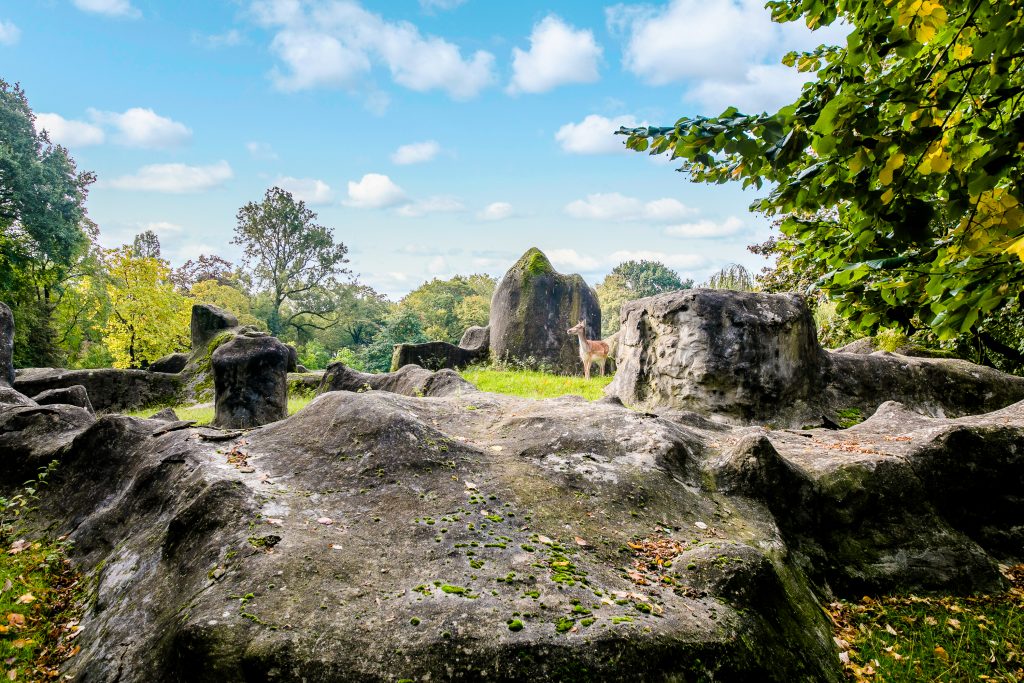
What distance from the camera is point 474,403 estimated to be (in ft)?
27.1

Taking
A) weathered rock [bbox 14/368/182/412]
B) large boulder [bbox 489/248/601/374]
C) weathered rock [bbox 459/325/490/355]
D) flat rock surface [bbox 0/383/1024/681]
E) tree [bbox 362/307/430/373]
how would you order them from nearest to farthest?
flat rock surface [bbox 0/383/1024/681] < weathered rock [bbox 14/368/182/412] < large boulder [bbox 489/248/601/374] < weathered rock [bbox 459/325/490/355] < tree [bbox 362/307/430/373]

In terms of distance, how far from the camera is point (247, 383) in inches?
481

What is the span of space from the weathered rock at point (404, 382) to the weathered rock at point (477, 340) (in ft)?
25.4

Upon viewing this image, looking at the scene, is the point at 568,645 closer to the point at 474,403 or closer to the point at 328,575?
the point at 328,575

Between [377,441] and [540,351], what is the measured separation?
18.4m

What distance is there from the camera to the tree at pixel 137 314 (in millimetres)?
33562

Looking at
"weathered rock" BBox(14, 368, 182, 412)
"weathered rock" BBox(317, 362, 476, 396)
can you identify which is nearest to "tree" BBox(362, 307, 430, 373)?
"weathered rock" BBox(14, 368, 182, 412)

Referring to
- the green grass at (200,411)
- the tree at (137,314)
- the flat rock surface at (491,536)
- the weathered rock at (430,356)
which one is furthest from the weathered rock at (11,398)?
the tree at (137,314)

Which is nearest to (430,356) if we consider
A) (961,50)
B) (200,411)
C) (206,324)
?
(200,411)

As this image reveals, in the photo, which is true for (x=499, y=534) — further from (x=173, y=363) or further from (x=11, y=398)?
(x=173, y=363)

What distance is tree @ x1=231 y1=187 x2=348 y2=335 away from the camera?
5116 cm

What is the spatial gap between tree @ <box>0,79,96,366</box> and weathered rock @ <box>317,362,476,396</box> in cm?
1848

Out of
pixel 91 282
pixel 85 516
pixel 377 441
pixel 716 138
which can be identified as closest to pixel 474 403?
pixel 377 441

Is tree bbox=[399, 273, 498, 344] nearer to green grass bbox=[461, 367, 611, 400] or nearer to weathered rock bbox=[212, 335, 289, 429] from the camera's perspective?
green grass bbox=[461, 367, 611, 400]
